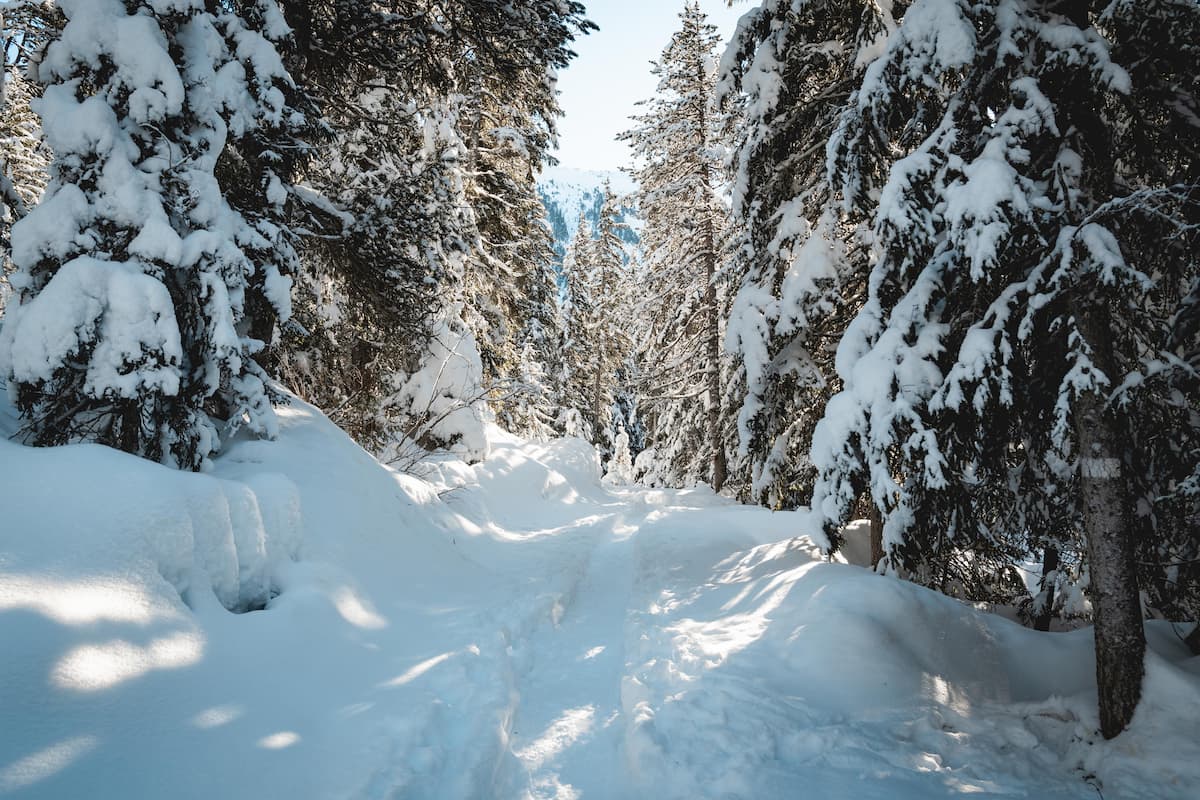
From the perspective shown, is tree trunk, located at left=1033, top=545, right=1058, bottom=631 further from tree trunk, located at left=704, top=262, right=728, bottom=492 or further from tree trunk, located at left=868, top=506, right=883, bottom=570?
tree trunk, located at left=704, top=262, right=728, bottom=492

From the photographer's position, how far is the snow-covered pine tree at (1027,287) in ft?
14.2

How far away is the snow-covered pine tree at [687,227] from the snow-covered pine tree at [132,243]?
44.5ft

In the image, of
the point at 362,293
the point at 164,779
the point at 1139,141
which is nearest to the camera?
the point at 164,779

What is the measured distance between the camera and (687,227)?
17.8 metres

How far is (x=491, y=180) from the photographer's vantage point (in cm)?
1396

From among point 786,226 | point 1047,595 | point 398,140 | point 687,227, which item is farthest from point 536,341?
point 1047,595

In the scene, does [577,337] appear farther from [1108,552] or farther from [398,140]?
[1108,552]

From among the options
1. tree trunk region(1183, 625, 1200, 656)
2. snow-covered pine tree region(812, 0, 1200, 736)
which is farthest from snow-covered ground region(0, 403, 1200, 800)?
snow-covered pine tree region(812, 0, 1200, 736)

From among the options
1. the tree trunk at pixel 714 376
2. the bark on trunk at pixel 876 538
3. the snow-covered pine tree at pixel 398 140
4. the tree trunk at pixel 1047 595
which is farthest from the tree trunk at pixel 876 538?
the tree trunk at pixel 714 376

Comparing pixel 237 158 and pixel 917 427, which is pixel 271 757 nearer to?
pixel 917 427

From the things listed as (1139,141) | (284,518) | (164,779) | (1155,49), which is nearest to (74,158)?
(284,518)

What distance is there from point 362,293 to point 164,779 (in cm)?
690

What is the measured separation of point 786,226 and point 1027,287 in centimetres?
413

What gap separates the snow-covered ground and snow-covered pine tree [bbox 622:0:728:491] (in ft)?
36.5
